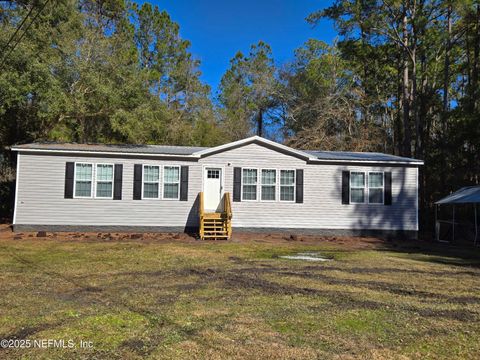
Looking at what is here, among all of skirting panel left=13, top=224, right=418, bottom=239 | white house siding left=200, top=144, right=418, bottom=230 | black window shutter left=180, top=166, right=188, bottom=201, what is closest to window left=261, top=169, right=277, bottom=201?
white house siding left=200, top=144, right=418, bottom=230

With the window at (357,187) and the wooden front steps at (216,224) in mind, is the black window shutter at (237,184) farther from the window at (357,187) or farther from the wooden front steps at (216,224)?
the window at (357,187)

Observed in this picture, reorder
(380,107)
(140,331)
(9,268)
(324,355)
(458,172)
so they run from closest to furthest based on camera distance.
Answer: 1. (324,355)
2. (140,331)
3. (9,268)
4. (458,172)
5. (380,107)

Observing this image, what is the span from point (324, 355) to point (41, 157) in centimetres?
1307

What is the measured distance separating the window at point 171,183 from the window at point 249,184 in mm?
2424

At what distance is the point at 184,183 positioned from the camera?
14945 millimetres

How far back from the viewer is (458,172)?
23.1m

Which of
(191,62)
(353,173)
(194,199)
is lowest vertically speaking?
(194,199)

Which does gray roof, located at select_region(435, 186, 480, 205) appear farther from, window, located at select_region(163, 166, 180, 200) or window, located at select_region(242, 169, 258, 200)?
window, located at select_region(163, 166, 180, 200)

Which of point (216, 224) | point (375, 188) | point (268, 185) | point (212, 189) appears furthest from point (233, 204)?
point (375, 188)

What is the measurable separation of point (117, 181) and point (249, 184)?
15.6 feet

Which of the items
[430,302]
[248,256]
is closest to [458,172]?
[248,256]

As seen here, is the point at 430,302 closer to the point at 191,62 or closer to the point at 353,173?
the point at 353,173

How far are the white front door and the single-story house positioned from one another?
0.04m

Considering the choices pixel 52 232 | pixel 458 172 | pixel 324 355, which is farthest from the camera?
pixel 458 172
